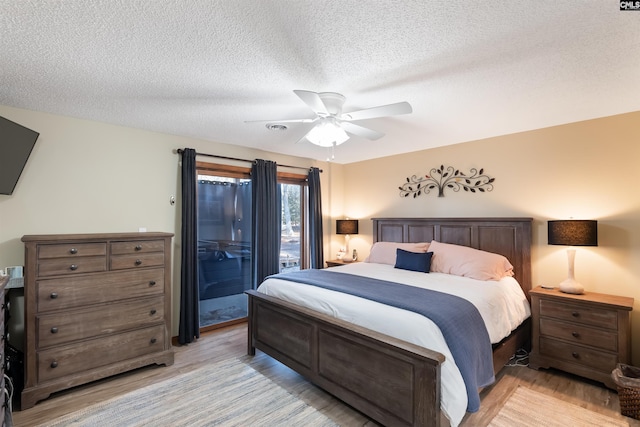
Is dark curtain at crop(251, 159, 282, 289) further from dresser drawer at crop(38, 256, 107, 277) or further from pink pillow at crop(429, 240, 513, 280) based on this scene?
pink pillow at crop(429, 240, 513, 280)

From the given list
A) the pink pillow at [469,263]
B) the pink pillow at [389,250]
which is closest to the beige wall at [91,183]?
the pink pillow at [389,250]

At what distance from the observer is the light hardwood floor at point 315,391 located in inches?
92.8

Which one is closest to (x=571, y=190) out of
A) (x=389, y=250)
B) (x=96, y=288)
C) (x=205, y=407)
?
(x=389, y=250)

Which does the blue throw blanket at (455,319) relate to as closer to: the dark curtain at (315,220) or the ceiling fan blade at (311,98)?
the ceiling fan blade at (311,98)

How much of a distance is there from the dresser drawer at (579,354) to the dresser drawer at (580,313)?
0.23 m

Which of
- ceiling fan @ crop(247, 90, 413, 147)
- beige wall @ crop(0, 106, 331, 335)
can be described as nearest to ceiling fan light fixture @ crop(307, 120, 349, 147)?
ceiling fan @ crop(247, 90, 413, 147)

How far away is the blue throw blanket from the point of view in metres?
2.01

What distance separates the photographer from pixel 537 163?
3520mm

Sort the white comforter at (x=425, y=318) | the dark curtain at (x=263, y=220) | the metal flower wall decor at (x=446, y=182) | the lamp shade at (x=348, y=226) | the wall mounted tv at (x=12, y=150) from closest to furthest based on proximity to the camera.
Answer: the white comforter at (x=425, y=318) → the wall mounted tv at (x=12, y=150) → the metal flower wall decor at (x=446, y=182) → the dark curtain at (x=263, y=220) → the lamp shade at (x=348, y=226)

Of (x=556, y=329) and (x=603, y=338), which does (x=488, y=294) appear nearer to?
(x=556, y=329)

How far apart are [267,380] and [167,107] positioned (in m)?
2.69

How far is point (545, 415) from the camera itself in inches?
92.3

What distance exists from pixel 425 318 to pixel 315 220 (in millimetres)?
3150

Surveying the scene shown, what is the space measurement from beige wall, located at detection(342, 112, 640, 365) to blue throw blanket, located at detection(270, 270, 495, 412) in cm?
169
